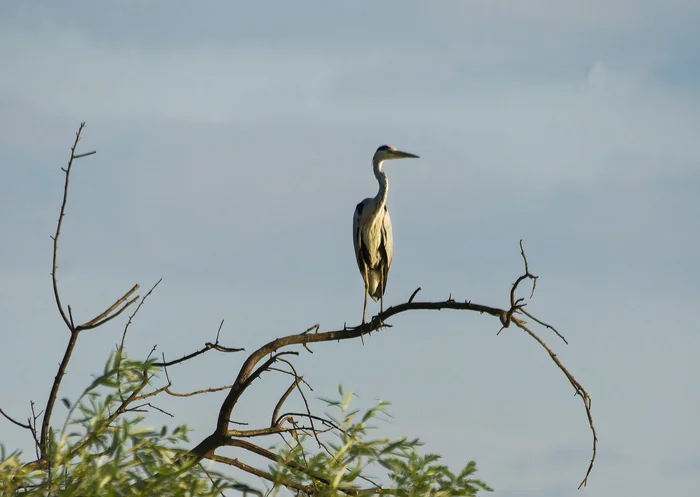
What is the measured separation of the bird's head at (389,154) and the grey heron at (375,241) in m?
0.40

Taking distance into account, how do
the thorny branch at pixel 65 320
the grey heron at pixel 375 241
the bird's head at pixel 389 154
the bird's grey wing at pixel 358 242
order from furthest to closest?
the bird's head at pixel 389 154 < the bird's grey wing at pixel 358 242 < the grey heron at pixel 375 241 < the thorny branch at pixel 65 320

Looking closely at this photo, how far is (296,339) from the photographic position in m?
5.91

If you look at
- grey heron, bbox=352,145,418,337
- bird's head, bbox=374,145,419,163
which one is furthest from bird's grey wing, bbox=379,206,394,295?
bird's head, bbox=374,145,419,163

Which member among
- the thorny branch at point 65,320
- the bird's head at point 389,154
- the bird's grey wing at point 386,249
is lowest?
the thorny branch at point 65,320

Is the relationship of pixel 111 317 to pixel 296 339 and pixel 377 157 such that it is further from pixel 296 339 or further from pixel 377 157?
pixel 377 157

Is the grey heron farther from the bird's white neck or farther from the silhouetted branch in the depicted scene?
the silhouetted branch

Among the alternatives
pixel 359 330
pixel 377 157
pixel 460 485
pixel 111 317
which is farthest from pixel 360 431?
pixel 377 157

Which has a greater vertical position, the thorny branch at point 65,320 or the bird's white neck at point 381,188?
the bird's white neck at point 381,188

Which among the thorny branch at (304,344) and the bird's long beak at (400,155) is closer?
the thorny branch at (304,344)

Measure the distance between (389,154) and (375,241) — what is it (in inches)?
47.9

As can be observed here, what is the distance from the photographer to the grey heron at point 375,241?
9.66 metres

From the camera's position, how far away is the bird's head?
33.9 ft

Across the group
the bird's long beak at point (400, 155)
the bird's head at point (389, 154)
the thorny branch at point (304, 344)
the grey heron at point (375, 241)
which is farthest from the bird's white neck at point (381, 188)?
the thorny branch at point (304, 344)

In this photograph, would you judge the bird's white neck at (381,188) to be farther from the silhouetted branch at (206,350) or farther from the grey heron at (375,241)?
the silhouetted branch at (206,350)
